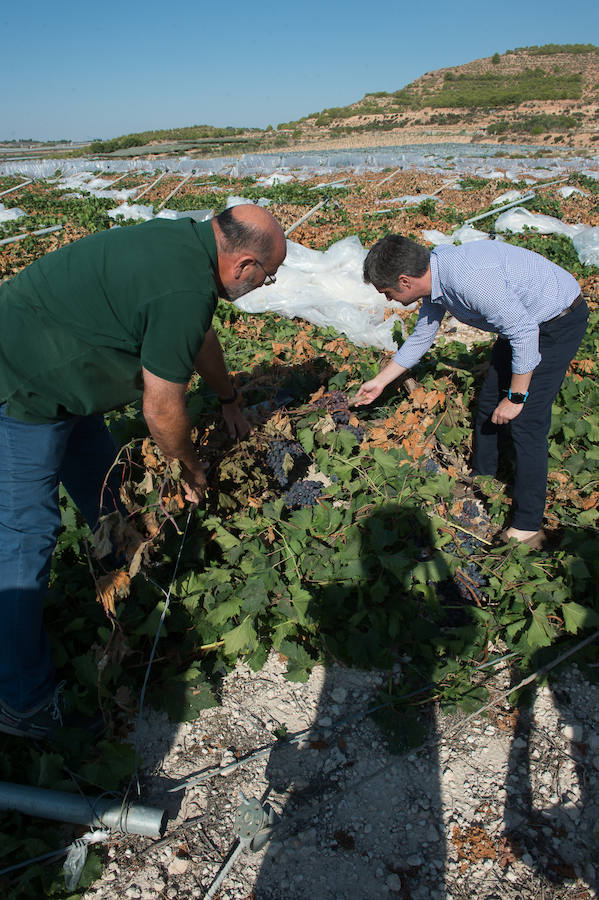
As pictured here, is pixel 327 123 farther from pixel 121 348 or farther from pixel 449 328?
pixel 121 348

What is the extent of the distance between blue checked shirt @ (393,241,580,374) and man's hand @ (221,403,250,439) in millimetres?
1251

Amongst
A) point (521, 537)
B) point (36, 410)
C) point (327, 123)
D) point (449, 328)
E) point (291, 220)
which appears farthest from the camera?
point (327, 123)

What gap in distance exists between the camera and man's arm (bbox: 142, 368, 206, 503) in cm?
176

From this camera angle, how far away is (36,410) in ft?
6.34

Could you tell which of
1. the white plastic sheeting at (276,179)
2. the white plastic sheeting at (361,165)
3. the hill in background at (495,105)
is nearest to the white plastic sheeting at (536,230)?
the white plastic sheeting at (361,165)

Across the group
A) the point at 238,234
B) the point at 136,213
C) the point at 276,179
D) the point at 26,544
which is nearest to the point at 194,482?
the point at 26,544

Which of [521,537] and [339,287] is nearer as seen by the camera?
[521,537]

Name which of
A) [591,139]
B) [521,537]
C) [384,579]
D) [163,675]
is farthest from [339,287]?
[591,139]

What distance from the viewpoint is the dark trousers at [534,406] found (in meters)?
2.71

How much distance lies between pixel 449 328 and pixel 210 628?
201 inches

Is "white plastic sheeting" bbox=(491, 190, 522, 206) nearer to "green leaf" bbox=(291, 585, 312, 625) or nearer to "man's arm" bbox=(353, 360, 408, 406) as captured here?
"man's arm" bbox=(353, 360, 408, 406)

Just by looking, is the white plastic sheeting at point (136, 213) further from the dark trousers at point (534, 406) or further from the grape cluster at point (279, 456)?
the dark trousers at point (534, 406)

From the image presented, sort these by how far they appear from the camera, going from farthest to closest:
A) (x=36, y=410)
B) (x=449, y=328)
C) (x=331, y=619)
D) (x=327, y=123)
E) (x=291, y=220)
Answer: (x=327, y=123)
(x=291, y=220)
(x=449, y=328)
(x=331, y=619)
(x=36, y=410)

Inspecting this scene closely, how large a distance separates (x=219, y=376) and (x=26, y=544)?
118cm
